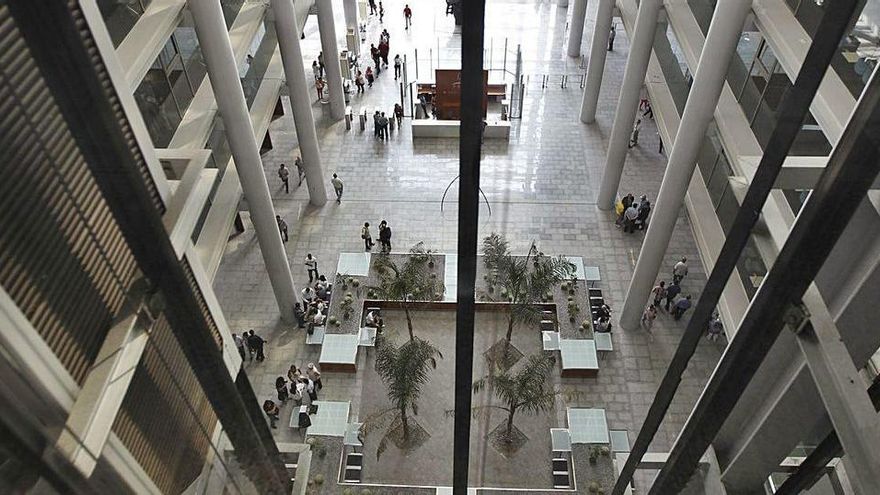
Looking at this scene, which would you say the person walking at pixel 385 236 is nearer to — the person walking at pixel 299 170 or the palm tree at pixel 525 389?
the person walking at pixel 299 170

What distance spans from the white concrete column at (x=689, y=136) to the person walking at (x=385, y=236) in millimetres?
5325

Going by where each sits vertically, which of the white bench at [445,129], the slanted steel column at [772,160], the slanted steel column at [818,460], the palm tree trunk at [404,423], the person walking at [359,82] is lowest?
the slanted steel column at [818,460]

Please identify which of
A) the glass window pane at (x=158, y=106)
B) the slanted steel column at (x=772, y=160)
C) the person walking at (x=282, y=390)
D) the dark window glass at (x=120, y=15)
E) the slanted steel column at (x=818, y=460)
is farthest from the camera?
the person walking at (x=282, y=390)

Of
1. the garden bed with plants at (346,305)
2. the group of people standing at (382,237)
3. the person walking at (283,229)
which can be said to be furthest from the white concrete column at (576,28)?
the garden bed with plants at (346,305)

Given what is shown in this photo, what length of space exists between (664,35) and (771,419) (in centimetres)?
944

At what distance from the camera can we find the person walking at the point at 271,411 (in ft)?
36.5

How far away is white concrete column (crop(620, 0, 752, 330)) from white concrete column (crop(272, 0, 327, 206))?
764 cm

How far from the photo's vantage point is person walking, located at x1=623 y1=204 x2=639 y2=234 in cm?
1464

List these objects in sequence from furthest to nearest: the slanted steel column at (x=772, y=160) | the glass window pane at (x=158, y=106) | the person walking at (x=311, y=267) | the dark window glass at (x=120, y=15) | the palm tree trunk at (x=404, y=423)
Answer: the person walking at (x=311, y=267), the palm tree trunk at (x=404, y=423), the glass window pane at (x=158, y=106), the dark window glass at (x=120, y=15), the slanted steel column at (x=772, y=160)

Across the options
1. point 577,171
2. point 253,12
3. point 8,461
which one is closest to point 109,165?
point 8,461

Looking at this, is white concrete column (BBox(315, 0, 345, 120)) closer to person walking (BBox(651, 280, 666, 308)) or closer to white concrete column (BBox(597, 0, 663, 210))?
white concrete column (BBox(597, 0, 663, 210))

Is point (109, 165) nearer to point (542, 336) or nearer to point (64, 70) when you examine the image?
Result: point (64, 70)

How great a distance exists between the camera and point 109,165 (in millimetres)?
2688

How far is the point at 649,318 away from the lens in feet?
42.3
